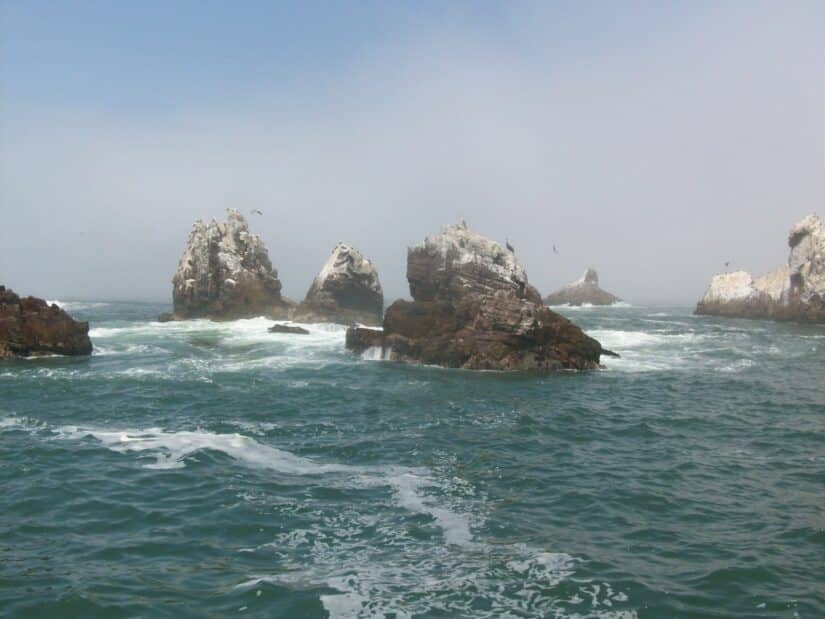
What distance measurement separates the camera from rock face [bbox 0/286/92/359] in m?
34.6

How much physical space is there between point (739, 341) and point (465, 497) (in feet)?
144

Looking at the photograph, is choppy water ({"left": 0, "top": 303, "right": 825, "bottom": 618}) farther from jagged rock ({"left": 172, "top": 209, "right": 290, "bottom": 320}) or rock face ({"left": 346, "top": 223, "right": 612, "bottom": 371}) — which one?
jagged rock ({"left": 172, "top": 209, "right": 290, "bottom": 320})

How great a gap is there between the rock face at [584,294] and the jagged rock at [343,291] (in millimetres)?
81705

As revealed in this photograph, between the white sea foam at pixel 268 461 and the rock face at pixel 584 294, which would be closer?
the white sea foam at pixel 268 461

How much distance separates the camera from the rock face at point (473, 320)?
3341 cm

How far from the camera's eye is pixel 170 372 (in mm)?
30984

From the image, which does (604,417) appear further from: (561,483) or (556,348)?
(556,348)

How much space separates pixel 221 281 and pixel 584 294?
94068mm

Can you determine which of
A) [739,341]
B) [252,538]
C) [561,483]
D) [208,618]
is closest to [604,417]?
[561,483]

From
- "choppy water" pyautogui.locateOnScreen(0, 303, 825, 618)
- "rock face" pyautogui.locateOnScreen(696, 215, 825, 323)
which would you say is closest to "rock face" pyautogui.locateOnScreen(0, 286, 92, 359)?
"choppy water" pyautogui.locateOnScreen(0, 303, 825, 618)

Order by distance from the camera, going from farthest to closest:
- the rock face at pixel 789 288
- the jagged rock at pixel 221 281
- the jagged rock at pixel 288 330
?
the rock face at pixel 789 288 → the jagged rock at pixel 221 281 → the jagged rock at pixel 288 330

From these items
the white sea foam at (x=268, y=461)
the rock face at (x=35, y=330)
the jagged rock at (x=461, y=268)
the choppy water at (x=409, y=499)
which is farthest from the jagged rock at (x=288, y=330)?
the white sea foam at (x=268, y=461)

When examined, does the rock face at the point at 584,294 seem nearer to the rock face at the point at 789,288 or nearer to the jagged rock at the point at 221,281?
the rock face at the point at 789,288

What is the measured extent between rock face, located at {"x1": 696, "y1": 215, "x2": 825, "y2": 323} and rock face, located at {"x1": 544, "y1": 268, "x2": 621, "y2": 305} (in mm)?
45959
